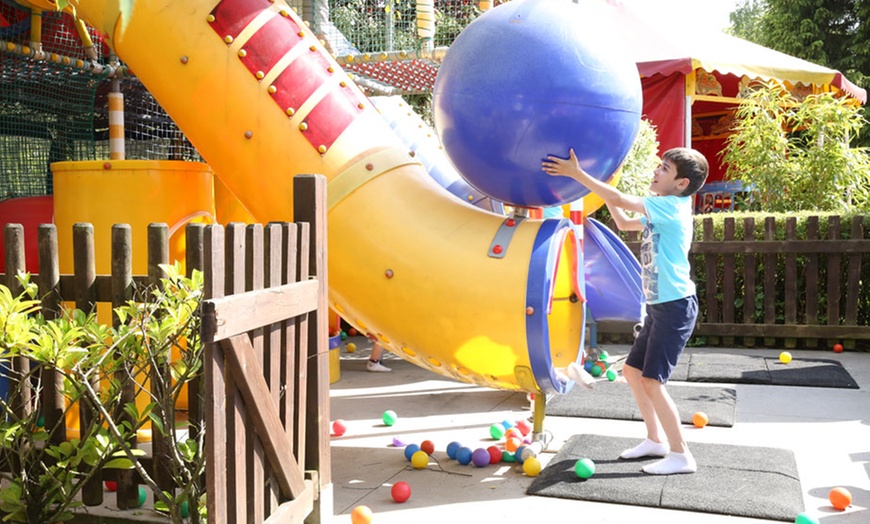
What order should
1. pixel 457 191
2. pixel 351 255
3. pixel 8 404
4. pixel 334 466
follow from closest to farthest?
1. pixel 8 404
2. pixel 351 255
3. pixel 334 466
4. pixel 457 191

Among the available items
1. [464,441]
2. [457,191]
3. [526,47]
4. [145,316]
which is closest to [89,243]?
[145,316]

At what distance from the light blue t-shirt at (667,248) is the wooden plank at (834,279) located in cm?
442

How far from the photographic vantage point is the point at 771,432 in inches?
203

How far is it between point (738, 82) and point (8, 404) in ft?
49.5

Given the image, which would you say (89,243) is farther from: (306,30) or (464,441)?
(464,441)

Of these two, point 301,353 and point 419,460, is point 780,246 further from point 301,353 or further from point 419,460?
point 301,353

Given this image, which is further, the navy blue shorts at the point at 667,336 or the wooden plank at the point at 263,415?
the navy blue shorts at the point at 667,336

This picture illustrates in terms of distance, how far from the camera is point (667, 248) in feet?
14.4

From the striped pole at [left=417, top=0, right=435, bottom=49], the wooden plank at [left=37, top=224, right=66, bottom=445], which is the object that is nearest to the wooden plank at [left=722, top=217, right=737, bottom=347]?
the striped pole at [left=417, top=0, right=435, bottom=49]

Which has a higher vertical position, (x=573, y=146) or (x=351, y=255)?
(x=573, y=146)

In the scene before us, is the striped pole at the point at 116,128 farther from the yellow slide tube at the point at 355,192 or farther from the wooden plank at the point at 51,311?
the wooden plank at the point at 51,311

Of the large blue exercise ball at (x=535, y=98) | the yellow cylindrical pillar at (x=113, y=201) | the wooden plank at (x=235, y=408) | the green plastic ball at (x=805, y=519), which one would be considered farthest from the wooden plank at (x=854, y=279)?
the wooden plank at (x=235, y=408)

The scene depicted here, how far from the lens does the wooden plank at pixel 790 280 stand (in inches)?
325

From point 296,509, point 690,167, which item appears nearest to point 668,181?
point 690,167
